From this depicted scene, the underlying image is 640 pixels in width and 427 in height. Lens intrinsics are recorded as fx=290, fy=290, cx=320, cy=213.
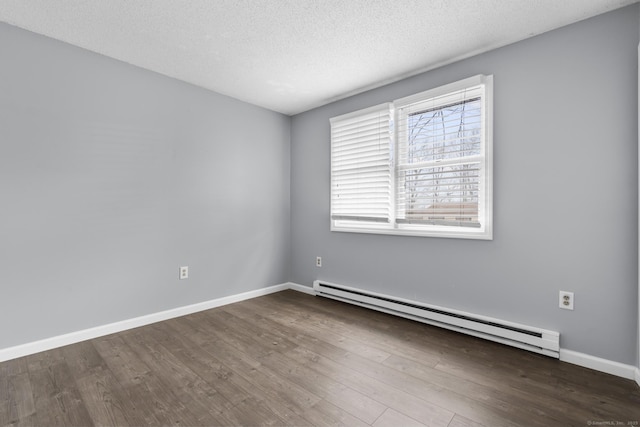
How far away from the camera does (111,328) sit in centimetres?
255

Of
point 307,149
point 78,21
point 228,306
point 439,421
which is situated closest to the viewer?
point 439,421

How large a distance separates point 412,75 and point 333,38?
40.0 inches

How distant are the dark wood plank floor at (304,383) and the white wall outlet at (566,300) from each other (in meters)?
0.40

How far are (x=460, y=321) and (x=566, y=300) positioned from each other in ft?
2.51

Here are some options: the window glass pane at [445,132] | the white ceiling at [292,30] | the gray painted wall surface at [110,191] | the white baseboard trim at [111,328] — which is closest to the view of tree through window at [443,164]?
the window glass pane at [445,132]

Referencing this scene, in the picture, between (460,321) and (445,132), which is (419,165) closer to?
(445,132)

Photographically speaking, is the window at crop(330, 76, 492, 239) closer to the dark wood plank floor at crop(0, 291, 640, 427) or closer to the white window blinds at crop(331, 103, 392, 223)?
the white window blinds at crop(331, 103, 392, 223)

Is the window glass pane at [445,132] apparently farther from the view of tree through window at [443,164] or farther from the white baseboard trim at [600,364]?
the white baseboard trim at [600,364]

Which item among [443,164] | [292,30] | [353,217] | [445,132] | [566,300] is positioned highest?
[292,30]

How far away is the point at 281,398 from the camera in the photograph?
1.67 meters

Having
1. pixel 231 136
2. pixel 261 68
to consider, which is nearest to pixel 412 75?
pixel 261 68

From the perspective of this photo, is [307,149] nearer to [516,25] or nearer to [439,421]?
[516,25]

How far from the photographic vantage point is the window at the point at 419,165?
2.49 meters

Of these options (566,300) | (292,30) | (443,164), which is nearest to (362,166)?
(443,164)
